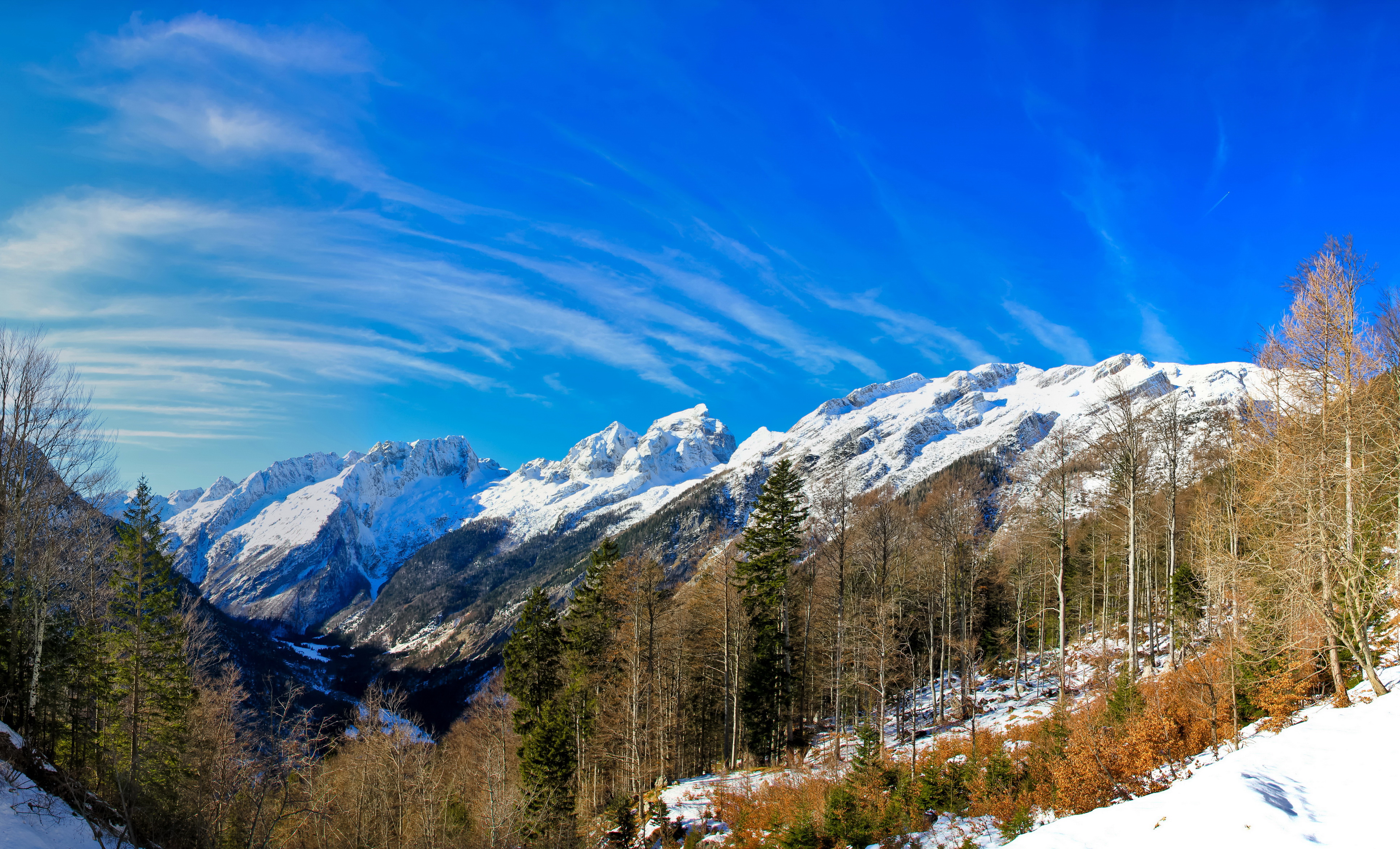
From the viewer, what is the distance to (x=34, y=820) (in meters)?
13.1

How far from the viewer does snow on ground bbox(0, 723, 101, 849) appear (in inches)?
486

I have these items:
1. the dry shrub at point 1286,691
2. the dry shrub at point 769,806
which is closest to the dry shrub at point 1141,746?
the dry shrub at point 1286,691

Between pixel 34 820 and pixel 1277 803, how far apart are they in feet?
74.0

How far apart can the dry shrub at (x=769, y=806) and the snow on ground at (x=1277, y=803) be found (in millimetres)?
8704

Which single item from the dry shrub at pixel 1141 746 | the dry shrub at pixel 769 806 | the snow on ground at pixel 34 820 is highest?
the dry shrub at pixel 1141 746

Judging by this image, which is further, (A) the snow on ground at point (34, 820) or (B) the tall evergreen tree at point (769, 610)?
(B) the tall evergreen tree at point (769, 610)

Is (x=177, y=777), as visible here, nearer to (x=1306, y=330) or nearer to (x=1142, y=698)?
(x=1142, y=698)

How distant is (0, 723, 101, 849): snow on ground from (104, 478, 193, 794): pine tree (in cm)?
1242

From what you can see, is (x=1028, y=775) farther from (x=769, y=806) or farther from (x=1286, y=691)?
(x=769, y=806)

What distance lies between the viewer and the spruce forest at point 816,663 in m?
14.8

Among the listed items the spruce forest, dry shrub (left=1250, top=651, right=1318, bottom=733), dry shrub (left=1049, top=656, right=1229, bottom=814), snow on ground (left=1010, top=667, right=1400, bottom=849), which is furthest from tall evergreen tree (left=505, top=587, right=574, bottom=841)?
dry shrub (left=1250, top=651, right=1318, bottom=733)

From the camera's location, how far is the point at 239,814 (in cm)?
2288

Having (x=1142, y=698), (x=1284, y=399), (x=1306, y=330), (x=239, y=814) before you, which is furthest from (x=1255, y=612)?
(x=239, y=814)

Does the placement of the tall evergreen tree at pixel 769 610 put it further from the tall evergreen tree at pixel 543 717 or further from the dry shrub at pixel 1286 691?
the dry shrub at pixel 1286 691
